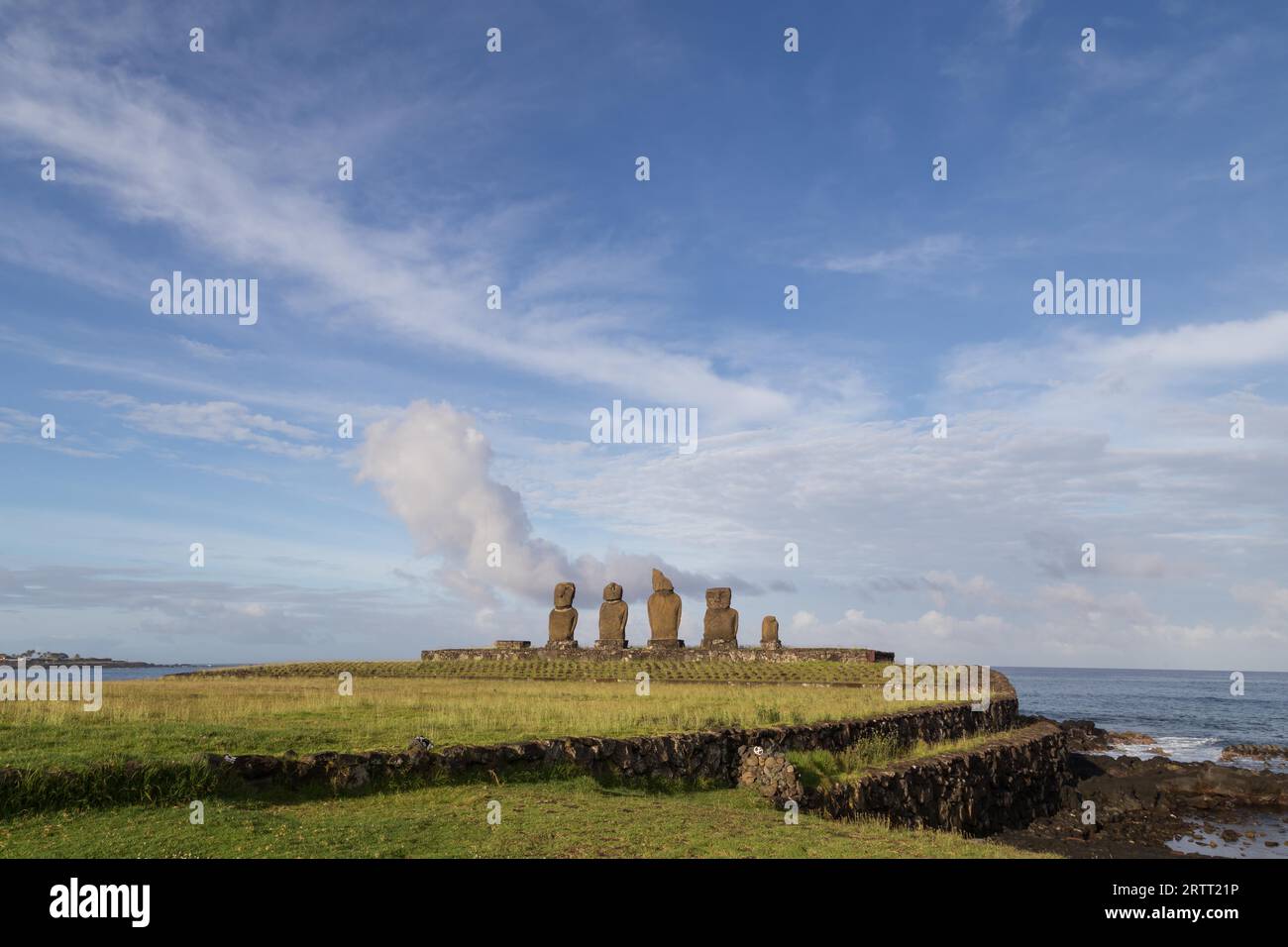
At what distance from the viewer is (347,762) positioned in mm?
13547

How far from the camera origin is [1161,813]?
90.7 feet

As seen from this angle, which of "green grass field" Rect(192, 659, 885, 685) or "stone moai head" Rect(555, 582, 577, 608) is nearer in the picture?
"green grass field" Rect(192, 659, 885, 685)

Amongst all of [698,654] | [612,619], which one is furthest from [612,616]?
[698,654]

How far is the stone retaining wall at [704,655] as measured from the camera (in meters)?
54.4

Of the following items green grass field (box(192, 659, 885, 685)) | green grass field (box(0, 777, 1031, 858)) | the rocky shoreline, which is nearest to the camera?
green grass field (box(0, 777, 1031, 858))

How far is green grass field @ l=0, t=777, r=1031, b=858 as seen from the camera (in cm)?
969

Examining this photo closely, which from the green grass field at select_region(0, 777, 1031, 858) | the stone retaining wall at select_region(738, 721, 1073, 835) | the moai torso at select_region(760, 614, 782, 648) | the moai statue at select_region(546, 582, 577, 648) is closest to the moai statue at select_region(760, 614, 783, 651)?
the moai torso at select_region(760, 614, 782, 648)

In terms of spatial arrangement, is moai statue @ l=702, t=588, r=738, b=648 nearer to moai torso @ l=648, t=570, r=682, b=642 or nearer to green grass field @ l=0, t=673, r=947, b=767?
moai torso @ l=648, t=570, r=682, b=642

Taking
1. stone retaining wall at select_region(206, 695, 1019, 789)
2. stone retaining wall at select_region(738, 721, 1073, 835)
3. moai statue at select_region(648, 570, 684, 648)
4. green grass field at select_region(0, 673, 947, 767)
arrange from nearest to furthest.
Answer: stone retaining wall at select_region(206, 695, 1019, 789) → green grass field at select_region(0, 673, 947, 767) → stone retaining wall at select_region(738, 721, 1073, 835) → moai statue at select_region(648, 570, 684, 648)

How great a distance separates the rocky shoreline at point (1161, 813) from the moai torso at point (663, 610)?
1080 inches

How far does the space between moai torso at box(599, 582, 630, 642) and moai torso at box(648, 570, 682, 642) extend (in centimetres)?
214

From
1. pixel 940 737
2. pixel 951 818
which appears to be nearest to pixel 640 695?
pixel 940 737

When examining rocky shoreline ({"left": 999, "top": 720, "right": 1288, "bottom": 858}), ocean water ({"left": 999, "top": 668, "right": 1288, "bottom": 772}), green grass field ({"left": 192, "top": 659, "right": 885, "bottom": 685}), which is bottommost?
ocean water ({"left": 999, "top": 668, "right": 1288, "bottom": 772})
